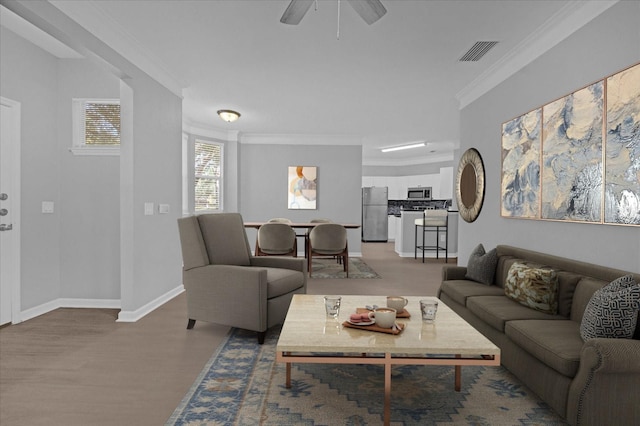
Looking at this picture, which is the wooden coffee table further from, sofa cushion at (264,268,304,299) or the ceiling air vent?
the ceiling air vent

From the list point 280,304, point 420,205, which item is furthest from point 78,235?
point 420,205

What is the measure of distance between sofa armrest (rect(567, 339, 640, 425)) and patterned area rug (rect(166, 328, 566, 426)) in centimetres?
25

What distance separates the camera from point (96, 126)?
4.23 metres

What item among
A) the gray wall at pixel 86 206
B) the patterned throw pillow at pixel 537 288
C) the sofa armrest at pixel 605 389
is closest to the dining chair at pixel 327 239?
the gray wall at pixel 86 206

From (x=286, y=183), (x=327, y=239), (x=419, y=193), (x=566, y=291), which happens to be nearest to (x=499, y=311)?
(x=566, y=291)

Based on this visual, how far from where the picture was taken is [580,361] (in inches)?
74.5

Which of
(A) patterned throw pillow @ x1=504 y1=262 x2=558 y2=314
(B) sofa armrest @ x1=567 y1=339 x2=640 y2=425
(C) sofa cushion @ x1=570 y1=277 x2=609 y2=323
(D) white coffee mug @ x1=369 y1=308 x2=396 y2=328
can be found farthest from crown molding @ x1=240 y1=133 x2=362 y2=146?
(B) sofa armrest @ x1=567 y1=339 x2=640 y2=425

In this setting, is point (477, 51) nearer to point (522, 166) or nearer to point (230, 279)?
point (522, 166)

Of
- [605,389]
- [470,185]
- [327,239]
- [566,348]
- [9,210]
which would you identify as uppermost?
[470,185]

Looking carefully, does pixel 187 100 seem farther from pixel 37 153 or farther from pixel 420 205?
pixel 420 205

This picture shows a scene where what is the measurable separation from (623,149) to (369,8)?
174cm

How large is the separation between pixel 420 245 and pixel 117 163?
20.9ft

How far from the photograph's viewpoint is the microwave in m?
11.6

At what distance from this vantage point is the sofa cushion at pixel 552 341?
1949 millimetres
